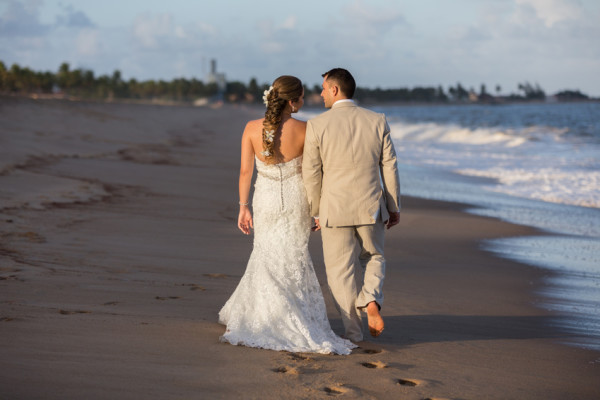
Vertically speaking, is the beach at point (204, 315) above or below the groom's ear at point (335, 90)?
below

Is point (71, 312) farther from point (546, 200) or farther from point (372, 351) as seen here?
point (546, 200)

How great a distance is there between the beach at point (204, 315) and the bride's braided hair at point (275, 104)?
128 cm

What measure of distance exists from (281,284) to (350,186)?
767 millimetres

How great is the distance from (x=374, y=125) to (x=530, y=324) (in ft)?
7.30

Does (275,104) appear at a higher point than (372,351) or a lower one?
higher

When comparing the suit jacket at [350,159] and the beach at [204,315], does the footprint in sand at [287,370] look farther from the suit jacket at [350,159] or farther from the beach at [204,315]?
the suit jacket at [350,159]

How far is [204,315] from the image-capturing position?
5.12 m

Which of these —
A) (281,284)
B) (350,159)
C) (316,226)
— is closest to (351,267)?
(316,226)

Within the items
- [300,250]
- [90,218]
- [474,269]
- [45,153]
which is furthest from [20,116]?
[300,250]

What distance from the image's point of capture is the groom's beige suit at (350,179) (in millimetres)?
4559

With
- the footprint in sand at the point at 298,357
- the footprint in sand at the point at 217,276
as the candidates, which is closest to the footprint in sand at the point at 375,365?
the footprint in sand at the point at 298,357

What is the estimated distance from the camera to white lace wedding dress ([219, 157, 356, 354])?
174 inches

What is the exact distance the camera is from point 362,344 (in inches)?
184

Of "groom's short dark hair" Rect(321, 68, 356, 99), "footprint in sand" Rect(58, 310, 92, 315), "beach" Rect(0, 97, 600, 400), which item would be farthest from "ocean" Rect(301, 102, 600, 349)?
"footprint in sand" Rect(58, 310, 92, 315)
